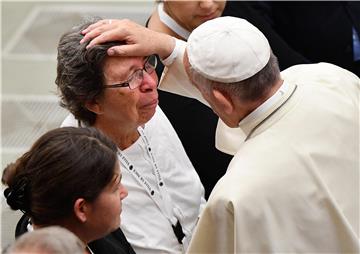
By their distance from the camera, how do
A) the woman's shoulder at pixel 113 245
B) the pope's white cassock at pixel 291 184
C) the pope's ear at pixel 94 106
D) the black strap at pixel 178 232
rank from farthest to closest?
the black strap at pixel 178 232 → the pope's ear at pixel 94 106 → the woman's shoulder at pixel 113 245 → the pope's white cassock at pixel 291 184

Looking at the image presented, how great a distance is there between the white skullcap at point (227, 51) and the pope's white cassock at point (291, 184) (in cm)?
13

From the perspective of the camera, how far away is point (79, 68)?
292 cm

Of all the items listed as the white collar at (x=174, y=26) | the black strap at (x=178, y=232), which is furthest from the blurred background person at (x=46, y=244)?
the white collar at (x=174, y=26)

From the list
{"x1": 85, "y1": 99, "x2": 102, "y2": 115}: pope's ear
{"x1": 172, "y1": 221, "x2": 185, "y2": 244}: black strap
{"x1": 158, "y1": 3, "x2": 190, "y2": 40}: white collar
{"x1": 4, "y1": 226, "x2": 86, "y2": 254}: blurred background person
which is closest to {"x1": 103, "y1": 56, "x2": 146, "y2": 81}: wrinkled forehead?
{"x1": 85, "y1": 99, "x2": 102, "y2": 115}: pope's ear

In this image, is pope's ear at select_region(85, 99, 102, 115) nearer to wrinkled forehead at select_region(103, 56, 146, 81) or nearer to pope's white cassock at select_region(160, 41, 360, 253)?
wrinkled forehead at select_region(103, 56, 146, 81)

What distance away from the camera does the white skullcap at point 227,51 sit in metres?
2.56

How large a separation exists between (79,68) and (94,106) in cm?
17

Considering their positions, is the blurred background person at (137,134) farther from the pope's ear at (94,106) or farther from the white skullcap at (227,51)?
the white skullcap at (227,51)

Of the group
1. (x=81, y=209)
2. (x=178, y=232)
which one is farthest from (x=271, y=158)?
(x=178, y=232)

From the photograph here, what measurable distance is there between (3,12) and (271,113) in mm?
5133

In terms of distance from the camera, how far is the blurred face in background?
12.3 ft

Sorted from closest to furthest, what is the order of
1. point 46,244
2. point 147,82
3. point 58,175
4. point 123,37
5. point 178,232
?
1. point 46,244
2. point 58,175
3. point 123,37
4. point 147,82
5. point 178,232

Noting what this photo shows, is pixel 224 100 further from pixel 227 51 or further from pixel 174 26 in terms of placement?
pixel 174 26

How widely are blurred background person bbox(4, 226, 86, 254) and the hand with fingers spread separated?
→ 3.43ft
